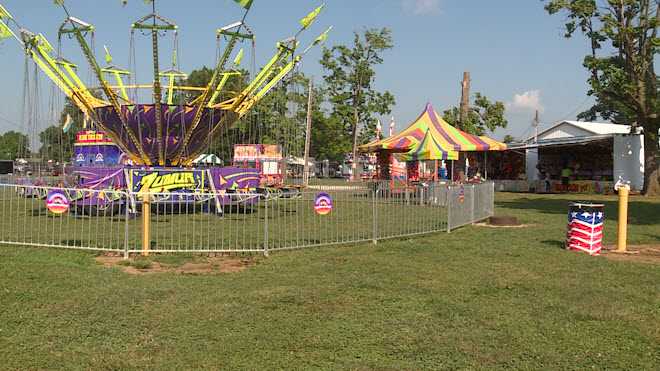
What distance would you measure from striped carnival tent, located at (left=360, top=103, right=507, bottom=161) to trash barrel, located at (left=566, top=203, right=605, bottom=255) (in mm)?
12814

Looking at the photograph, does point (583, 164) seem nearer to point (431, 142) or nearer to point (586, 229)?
point (431, 142)

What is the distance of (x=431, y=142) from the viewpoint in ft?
80.3

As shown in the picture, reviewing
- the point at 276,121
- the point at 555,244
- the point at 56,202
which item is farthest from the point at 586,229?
the point at 276,121

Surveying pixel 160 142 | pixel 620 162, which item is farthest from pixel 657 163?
pixel 160 142

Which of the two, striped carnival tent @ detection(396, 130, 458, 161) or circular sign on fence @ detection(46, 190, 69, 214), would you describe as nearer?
circular sign on fence @ detection(46, 190, 69, 214)

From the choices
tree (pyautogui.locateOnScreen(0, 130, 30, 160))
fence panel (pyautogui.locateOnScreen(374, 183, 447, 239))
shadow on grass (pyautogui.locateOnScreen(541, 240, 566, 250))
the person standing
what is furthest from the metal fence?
tree (pyautogui.locateOnScreen(0, 130, 30, 160))

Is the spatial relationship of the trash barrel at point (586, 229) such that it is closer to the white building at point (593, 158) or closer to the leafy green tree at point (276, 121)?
the white building at point (593, 158)

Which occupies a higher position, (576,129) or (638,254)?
(576,129)

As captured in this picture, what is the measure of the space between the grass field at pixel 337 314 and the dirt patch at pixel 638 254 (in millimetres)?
676

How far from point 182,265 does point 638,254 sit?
8.25 metres

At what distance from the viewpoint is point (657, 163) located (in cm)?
3045

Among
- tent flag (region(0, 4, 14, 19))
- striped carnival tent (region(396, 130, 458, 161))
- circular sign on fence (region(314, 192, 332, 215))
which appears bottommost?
circular sign on fence (region(314, 192, 332, 215))

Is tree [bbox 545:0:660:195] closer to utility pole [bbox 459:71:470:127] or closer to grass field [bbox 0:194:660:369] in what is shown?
utility pole [bbox 459:71:470:127]

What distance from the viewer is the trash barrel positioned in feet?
34.3
